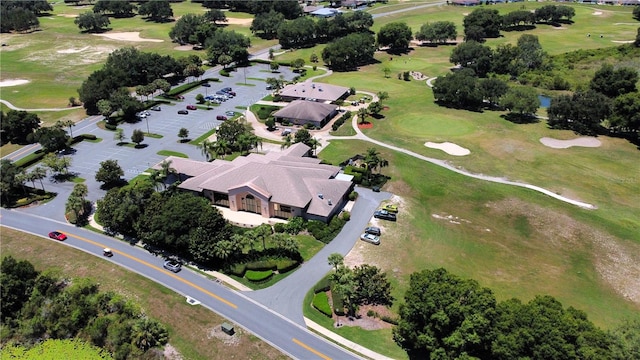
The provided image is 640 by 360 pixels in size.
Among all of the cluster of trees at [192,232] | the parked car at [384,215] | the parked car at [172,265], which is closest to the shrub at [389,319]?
the cluster of trees at [192,232]

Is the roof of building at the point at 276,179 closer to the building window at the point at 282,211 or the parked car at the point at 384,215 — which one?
the building window at the point at 282,211

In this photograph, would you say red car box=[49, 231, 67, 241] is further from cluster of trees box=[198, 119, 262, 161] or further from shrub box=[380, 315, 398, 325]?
shrub box=[380, 315, 398, 325]

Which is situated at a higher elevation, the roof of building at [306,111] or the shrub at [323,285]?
the roof of building at [306,111]

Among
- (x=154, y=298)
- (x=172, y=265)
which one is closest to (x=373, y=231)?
(x=172, y=265)

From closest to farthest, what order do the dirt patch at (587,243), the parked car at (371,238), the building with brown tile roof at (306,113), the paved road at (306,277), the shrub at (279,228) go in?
1. the paved road at (306,277)
2. the dirt patch at (587,243)
3. the parked car at (371,238)
4. the shrub at (279,228)
5. the building with brown tile roof at (306,113)

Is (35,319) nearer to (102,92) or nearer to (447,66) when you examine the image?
(102,92)

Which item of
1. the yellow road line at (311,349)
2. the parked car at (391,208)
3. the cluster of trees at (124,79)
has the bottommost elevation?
the yellow road line at (311,349)

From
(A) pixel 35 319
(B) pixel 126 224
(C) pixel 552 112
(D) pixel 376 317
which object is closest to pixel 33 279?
(A) pixel 35 319
